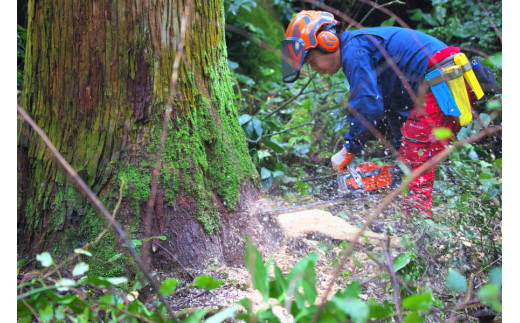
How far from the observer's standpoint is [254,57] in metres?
5.40

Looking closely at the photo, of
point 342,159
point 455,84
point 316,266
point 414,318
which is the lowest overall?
point 316,266

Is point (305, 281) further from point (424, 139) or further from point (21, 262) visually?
point (424, 139)

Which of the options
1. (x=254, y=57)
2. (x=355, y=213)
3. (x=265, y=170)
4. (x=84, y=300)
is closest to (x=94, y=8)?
(x=84, y=300)

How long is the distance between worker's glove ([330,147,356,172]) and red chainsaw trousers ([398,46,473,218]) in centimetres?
40

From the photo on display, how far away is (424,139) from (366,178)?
0.49 meters

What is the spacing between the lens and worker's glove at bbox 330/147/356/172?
118 inches

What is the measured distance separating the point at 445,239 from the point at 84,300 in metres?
1.78

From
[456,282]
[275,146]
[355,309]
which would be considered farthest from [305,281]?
[275,146]

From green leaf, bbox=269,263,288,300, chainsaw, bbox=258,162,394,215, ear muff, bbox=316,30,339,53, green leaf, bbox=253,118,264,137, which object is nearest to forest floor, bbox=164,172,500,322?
chainsaw, bbox=258,162,394,215

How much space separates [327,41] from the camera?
2.69 m

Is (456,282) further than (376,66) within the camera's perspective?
No

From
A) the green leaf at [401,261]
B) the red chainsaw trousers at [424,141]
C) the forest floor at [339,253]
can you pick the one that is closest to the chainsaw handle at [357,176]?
the forest floor at [339,253]

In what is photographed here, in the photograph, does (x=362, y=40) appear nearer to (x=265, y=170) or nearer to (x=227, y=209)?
(x=265, y=170)

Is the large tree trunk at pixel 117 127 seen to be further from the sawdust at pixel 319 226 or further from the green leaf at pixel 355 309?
the green leaf at pixel 355 309
